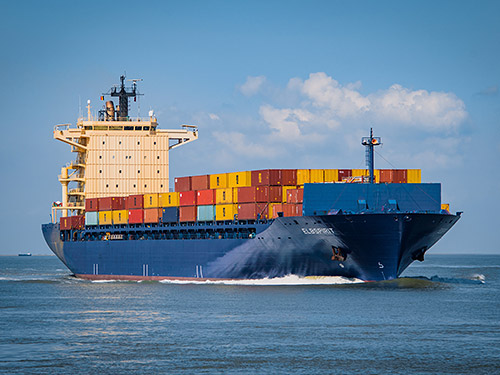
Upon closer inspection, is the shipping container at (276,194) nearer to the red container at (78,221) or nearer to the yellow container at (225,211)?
the yellow container at (225,211)

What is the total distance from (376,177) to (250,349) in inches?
1054

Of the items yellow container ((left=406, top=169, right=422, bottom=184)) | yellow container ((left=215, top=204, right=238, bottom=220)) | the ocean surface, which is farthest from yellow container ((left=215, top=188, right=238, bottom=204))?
yellow container ((left=406, top=169, right=422, bottom=184))

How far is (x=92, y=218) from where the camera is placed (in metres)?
75.2

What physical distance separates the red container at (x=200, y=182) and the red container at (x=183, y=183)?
1.88ft

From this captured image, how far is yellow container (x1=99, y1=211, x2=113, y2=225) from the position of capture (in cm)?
7275

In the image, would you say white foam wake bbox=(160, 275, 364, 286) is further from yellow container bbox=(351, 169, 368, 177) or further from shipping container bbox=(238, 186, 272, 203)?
yellow container bbox=(351, 169, 368, 177)

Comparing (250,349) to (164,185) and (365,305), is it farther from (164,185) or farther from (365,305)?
(164,185)

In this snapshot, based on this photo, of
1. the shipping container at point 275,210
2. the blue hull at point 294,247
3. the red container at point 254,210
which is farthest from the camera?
the red container at point 254,210

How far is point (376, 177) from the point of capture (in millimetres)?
56344

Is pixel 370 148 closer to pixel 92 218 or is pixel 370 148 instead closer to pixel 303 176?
pixel 303 176

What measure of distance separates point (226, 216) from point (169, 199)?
843cm

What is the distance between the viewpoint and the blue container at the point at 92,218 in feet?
245

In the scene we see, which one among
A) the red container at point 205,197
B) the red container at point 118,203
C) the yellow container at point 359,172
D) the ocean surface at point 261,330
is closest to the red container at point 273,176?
the yellow container at point 359,172

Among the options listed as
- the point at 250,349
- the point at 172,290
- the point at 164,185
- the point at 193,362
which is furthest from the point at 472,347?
the point at 164,185
